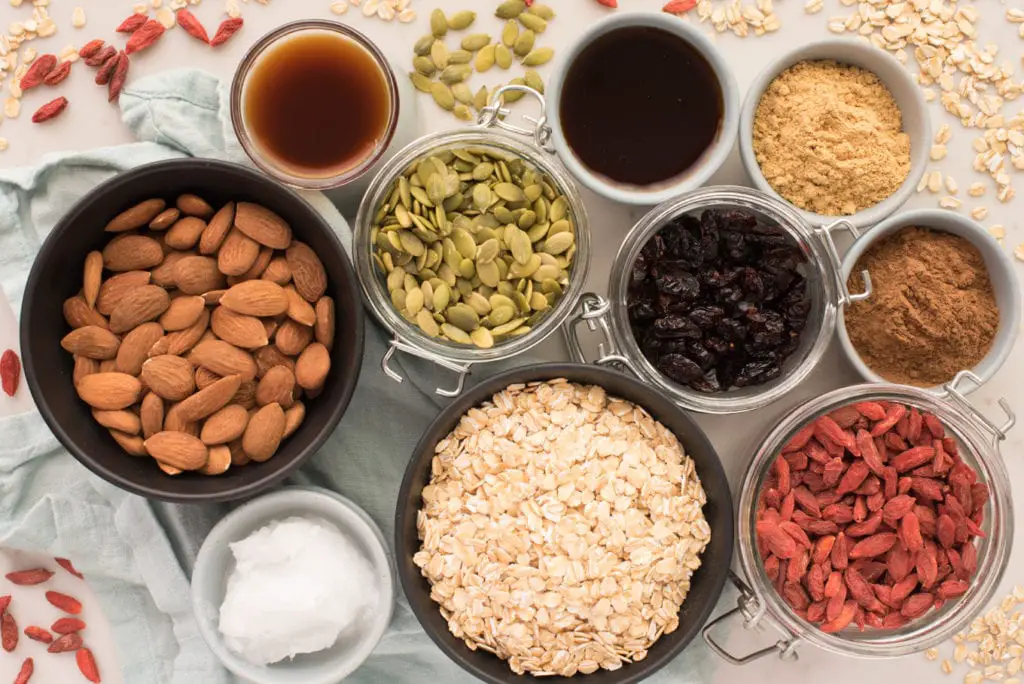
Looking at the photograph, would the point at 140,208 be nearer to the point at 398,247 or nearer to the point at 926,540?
the point at 398,247

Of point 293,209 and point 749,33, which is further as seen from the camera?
point 749,33

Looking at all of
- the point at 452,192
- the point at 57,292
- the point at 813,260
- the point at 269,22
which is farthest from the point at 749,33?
the point at 57,292

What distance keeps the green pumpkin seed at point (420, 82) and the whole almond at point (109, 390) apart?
56 cm

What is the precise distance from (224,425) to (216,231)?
23 centimetres

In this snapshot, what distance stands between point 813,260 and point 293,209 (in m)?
0.66

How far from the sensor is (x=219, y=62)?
1217 millimetres

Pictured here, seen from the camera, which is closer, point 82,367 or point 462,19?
point 82,367

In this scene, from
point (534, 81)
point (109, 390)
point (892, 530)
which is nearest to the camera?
point (109, 390)

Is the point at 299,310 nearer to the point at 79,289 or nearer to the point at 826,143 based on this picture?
the point at 79,289

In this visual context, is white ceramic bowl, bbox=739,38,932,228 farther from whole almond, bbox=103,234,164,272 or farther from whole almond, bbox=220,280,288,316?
whole almond, bbox=103,234,164,272

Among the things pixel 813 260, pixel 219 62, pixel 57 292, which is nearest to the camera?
pixel 57 292

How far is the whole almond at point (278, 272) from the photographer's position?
103 centimetres

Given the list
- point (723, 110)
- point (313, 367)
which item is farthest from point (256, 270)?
point (723, 110)

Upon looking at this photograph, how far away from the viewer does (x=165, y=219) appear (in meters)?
1.01
